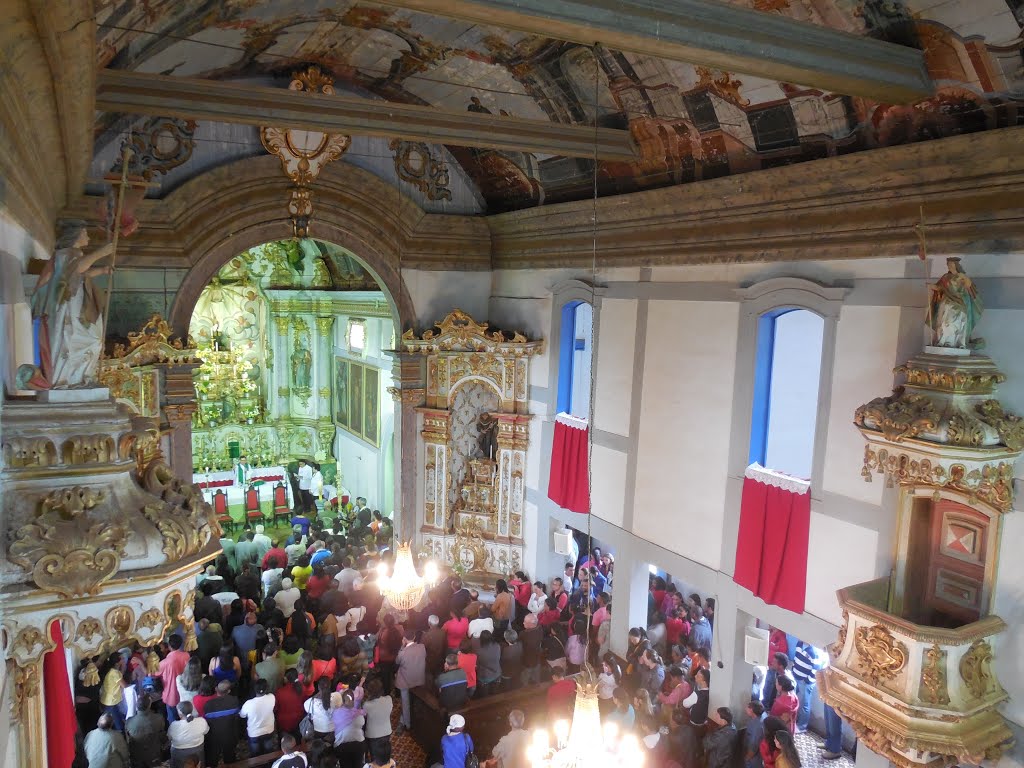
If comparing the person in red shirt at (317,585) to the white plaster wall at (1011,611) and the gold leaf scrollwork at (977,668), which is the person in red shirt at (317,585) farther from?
the white plaster wall at (1011,611)

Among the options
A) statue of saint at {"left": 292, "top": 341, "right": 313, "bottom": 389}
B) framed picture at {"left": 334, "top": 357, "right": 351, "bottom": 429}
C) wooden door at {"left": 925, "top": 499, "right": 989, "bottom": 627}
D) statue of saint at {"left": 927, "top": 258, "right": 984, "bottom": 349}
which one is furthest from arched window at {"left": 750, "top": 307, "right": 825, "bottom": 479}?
statue of saint at {"left": 292, "top": 341, "right": 313, "bottom": 389}

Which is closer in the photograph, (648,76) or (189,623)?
(189,623)

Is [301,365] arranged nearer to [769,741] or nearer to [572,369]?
[572,369]

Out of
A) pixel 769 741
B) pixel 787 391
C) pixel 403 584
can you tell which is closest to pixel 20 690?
pixel 403 584

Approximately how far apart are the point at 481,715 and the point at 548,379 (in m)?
5.12

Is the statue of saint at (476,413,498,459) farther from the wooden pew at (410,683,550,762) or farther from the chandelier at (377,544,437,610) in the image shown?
the wooden pew at (410,683,550,762)

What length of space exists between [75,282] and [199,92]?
4100 millimetres

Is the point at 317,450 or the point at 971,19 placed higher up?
the point at 971,19

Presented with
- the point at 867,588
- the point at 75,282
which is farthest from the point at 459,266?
the point at 75,282

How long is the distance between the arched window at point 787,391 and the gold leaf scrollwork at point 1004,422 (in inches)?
111

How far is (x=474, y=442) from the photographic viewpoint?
44.1 feet

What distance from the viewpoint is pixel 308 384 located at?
1856 cm

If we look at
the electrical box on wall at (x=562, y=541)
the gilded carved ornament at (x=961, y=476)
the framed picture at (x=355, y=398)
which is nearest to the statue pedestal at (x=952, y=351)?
the gilded carved ornament at (x=961, y=476)

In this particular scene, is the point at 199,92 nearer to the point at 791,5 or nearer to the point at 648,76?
the point at 648,76
